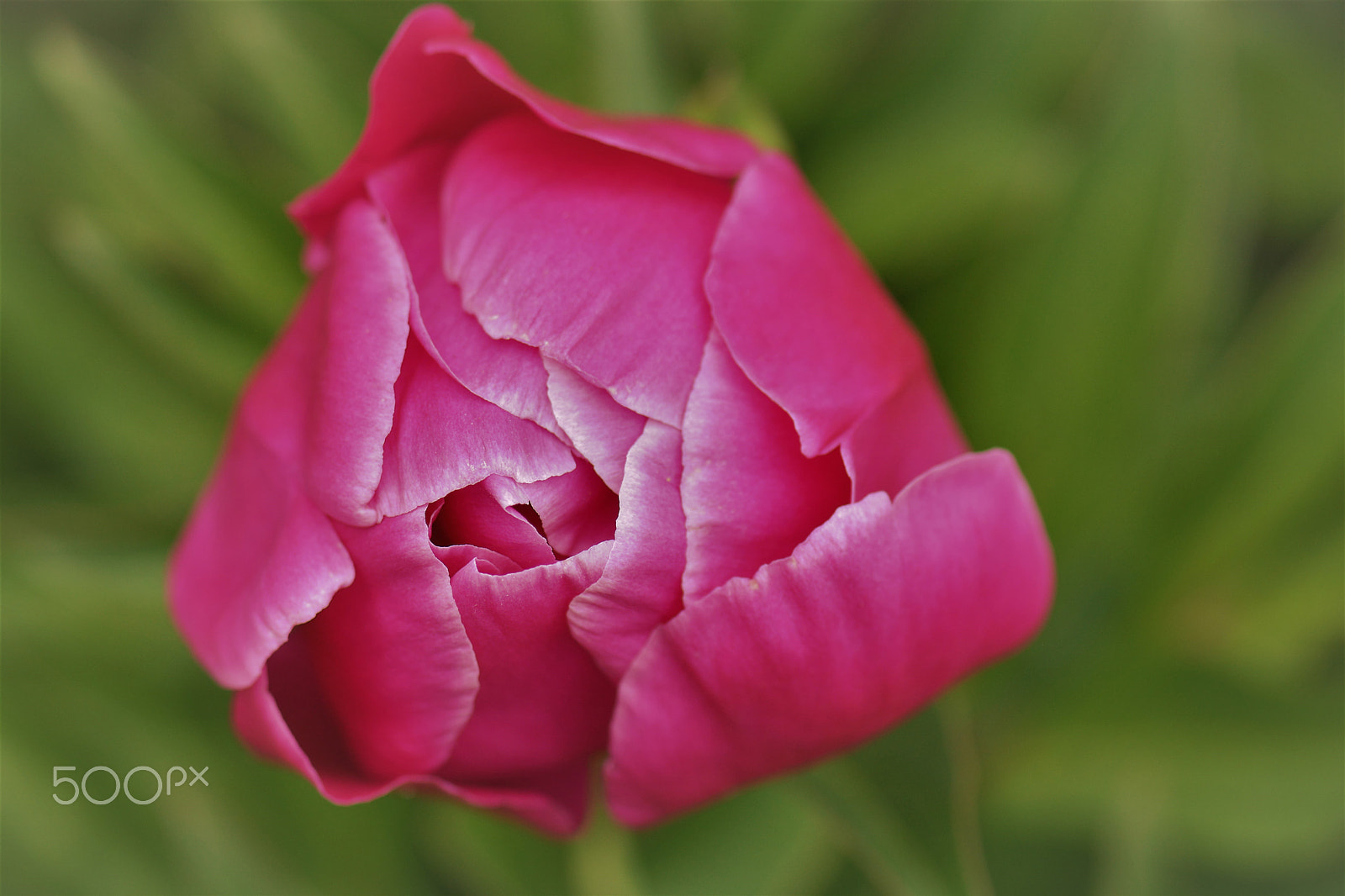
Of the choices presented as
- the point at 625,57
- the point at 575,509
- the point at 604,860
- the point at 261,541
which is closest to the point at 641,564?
the point at 575,509

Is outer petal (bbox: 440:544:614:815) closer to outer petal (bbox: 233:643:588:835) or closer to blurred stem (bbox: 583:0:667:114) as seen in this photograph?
outer petal (bbox: 233:643:588:835)

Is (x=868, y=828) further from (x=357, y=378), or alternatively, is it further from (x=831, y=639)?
(x=357, y=378)

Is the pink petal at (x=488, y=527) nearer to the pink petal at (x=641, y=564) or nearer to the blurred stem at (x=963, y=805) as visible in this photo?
the pink petal at (x=641, y=564)

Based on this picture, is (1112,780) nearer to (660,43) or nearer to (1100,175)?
(1100,175)

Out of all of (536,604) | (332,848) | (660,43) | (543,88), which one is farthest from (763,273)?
(332,848)

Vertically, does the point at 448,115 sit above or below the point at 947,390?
above

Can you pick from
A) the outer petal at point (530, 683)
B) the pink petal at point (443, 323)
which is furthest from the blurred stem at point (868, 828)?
the pink petal at point (443, 323)

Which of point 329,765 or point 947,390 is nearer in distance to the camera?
point 329,765

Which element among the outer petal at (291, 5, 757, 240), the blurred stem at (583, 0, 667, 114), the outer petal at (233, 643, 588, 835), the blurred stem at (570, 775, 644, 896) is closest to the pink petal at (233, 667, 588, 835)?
the outer petal at (233, 643, 588, 835)
